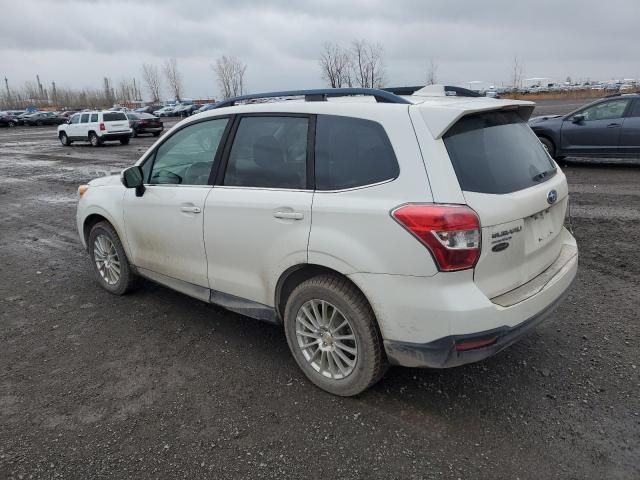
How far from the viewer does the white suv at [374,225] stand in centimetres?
262

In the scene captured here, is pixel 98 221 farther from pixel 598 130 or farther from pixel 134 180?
pixel 598 130

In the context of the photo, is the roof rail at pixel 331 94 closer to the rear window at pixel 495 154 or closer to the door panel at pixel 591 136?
the rear window at pixel 495 154

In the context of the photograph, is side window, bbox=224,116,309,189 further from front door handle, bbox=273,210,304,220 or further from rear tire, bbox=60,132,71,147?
rear tire, bbox=60,132,71,147

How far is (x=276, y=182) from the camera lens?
10.7 feet

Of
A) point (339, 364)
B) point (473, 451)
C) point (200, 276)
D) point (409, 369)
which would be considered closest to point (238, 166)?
point (200, 276)

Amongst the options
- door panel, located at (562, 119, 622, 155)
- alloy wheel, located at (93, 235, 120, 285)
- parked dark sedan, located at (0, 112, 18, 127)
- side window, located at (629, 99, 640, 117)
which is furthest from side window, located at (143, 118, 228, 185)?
parked dark sedan, located at (0, 112, 18, 127)

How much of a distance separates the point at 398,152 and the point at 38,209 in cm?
912

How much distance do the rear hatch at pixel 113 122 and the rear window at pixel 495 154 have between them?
24837 millimetres

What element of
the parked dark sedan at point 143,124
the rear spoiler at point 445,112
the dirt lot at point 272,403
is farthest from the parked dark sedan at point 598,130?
the parked dark sedan at point 143,124

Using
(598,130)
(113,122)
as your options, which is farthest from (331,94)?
(113,122)

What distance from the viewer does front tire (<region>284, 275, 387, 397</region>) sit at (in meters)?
2.90

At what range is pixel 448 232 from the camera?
8.36 feet

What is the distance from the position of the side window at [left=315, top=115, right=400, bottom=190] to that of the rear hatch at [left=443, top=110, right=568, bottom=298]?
360 mm

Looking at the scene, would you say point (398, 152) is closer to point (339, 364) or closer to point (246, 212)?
point (246, 212)
